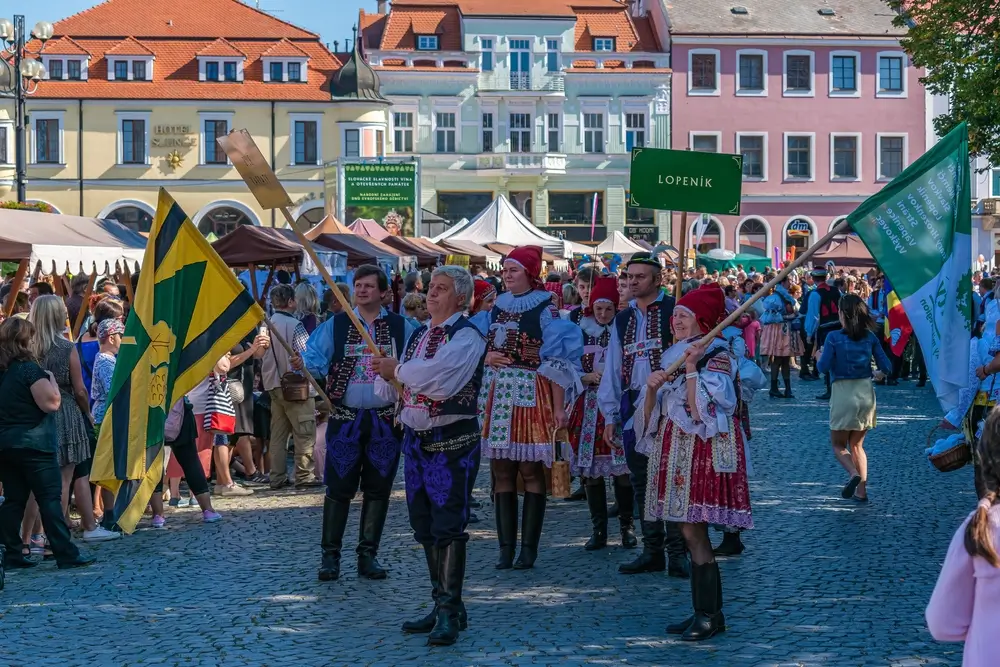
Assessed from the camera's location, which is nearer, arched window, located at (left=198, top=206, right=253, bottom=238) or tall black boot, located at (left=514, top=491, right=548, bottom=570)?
tall black boot, located at (left=514, top=491, right=548, bottom=570)

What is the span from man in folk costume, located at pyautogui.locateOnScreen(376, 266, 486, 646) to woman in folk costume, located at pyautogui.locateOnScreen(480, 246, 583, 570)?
138 centimetres

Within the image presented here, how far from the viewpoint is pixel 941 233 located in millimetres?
6527

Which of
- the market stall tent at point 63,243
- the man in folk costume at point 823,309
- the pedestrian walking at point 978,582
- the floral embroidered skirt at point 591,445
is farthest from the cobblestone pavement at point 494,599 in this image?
the man in folk costume at point 823,309

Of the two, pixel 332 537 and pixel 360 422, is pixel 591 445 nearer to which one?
pixel 360 422

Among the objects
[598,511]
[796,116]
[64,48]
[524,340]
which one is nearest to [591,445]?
[598,511]

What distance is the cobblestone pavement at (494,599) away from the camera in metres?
6.43

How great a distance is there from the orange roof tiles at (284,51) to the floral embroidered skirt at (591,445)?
45.8m

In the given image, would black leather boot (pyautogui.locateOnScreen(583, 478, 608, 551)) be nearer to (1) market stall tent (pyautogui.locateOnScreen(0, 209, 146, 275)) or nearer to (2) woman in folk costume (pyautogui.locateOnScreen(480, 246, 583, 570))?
(2) woman in folk costume (pyautogui.locateOnScreen(480, 246, 583, 570))

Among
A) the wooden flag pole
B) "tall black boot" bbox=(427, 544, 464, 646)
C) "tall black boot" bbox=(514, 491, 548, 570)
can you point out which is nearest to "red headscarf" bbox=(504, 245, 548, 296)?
"tall black boot" bbox=(514, 491, 548, 570)

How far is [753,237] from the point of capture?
55.2 meters

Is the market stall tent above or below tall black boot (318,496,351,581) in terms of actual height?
above

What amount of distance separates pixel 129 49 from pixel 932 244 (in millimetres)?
50142

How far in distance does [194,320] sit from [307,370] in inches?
27.4

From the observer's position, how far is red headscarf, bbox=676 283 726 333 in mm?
6949
